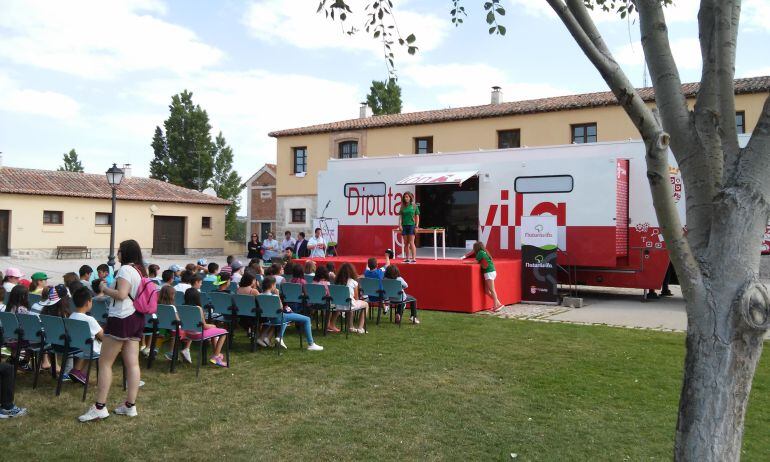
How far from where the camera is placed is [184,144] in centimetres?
4394

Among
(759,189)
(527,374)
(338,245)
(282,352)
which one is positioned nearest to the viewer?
(759,189)

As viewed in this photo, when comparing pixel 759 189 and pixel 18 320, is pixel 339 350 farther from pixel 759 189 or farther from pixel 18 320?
pixel 759 189

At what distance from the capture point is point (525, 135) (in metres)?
24.2

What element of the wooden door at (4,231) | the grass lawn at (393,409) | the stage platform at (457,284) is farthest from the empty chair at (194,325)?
the wooden door at (4,231)

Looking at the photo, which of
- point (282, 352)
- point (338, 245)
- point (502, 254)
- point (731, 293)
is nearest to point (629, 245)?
point (502, 254)

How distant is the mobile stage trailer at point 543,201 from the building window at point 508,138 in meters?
11.2

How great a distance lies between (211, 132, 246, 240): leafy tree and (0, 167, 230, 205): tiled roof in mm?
10884

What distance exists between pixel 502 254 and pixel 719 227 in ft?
33.5

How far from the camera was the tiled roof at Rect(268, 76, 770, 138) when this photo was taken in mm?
20803

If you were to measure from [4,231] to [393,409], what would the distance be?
88.0 feet

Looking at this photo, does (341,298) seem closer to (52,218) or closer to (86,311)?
(86,311)

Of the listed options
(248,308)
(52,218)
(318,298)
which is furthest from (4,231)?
(248,308)

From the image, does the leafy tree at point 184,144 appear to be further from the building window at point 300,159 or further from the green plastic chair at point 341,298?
the green plastic chair at point 341,298

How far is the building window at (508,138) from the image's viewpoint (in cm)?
2459
